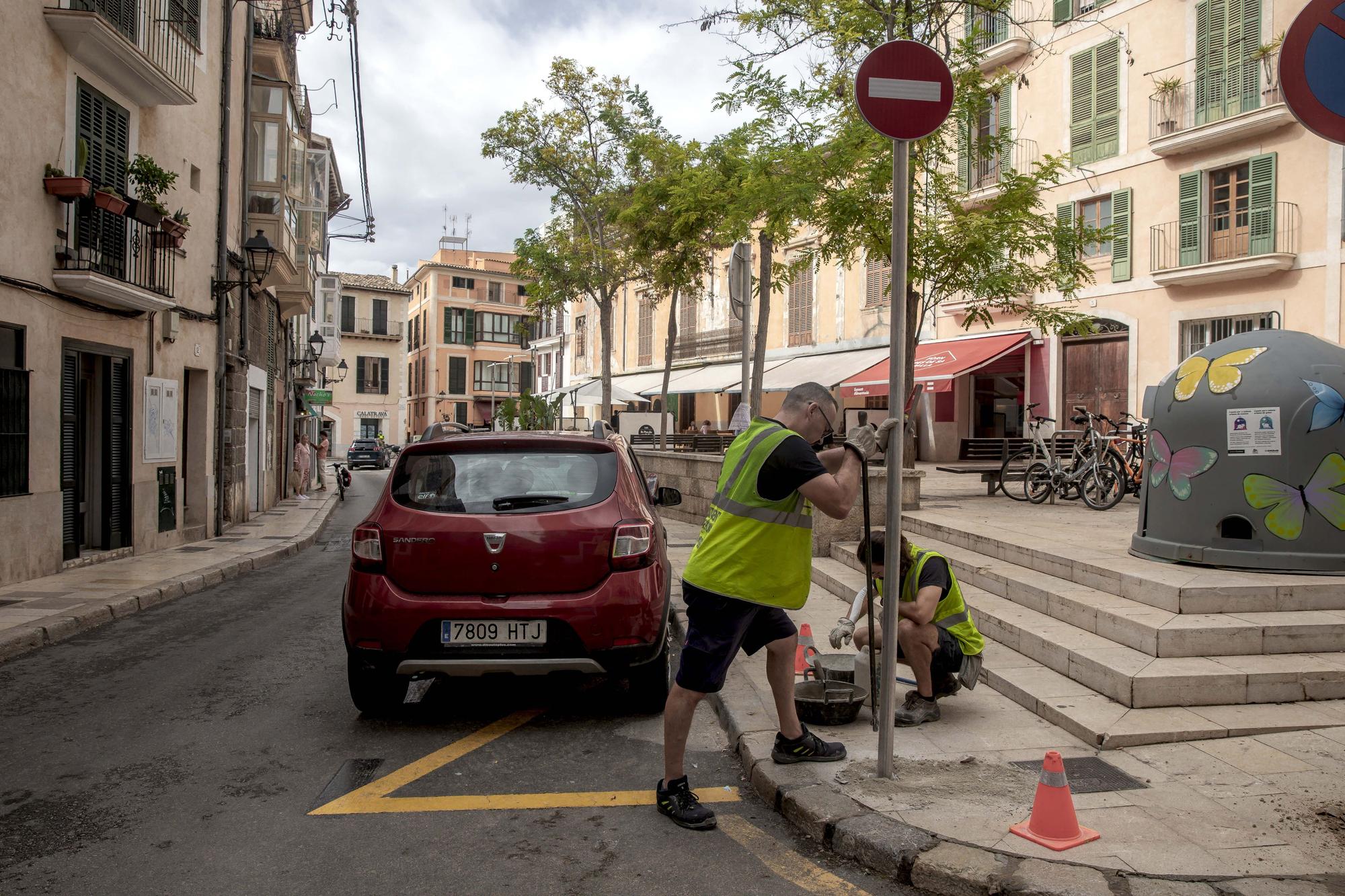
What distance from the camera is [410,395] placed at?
78250 mm

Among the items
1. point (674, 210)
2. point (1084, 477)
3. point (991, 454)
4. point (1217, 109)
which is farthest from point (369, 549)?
point (1217, 109)

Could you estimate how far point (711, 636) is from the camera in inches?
162

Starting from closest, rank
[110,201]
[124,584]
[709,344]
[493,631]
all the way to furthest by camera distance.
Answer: [493,631], [124,584], [110,201], [709,344]

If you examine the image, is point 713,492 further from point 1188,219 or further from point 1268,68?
point 1268,68

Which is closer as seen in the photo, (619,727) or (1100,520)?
(619,727)

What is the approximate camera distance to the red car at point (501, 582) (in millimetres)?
5148

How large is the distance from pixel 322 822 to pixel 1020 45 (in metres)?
22.9

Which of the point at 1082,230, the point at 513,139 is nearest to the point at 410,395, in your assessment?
the point at 513,139

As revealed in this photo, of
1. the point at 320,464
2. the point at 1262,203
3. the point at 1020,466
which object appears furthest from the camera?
the point at 320,464

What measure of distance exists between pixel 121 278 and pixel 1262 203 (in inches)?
717

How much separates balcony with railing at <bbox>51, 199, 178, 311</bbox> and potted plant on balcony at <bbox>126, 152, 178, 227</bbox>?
18 cm

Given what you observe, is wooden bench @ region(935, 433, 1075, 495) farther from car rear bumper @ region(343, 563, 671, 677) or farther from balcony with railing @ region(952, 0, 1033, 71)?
balcony with railing @ region(952, 0, 1033, 71)

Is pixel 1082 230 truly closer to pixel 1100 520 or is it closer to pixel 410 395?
pixel 1100 520

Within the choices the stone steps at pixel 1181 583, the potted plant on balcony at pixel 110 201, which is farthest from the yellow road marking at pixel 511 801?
the potted plant on balcony at pixel 110 201
